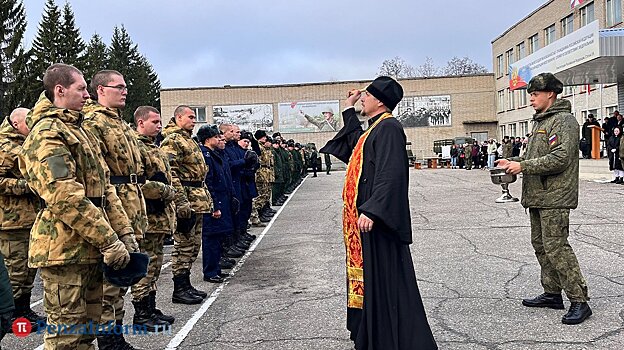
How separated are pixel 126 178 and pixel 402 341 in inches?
97.5

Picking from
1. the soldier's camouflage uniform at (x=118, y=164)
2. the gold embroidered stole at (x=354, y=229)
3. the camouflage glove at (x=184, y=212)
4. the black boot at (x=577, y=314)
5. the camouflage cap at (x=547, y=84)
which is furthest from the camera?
the camouflage glove at (x=184, y=212)

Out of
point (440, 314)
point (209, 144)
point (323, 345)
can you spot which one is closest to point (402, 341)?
point (323, 345)

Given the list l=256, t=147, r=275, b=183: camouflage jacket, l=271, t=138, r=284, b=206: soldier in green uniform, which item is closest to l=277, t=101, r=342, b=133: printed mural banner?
l=271, t=138, r=284, b=206: soldier in green uniform

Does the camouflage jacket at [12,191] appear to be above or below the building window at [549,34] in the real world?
below

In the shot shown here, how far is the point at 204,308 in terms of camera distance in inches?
258

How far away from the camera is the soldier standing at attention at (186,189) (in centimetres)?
689

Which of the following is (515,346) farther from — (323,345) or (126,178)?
(126,178)

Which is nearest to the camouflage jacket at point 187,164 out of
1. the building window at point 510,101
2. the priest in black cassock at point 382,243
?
the priest in black cassock at point 382,243

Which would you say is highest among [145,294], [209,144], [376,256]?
[209,144]

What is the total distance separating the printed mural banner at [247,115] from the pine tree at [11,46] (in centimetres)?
1780

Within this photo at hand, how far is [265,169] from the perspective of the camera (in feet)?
45.9

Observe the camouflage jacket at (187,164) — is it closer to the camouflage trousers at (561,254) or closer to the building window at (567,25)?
the camouflage trousers at (561,254)

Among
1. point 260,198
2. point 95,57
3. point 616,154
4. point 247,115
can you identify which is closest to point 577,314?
point 260,198

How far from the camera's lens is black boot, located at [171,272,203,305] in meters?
6.76
